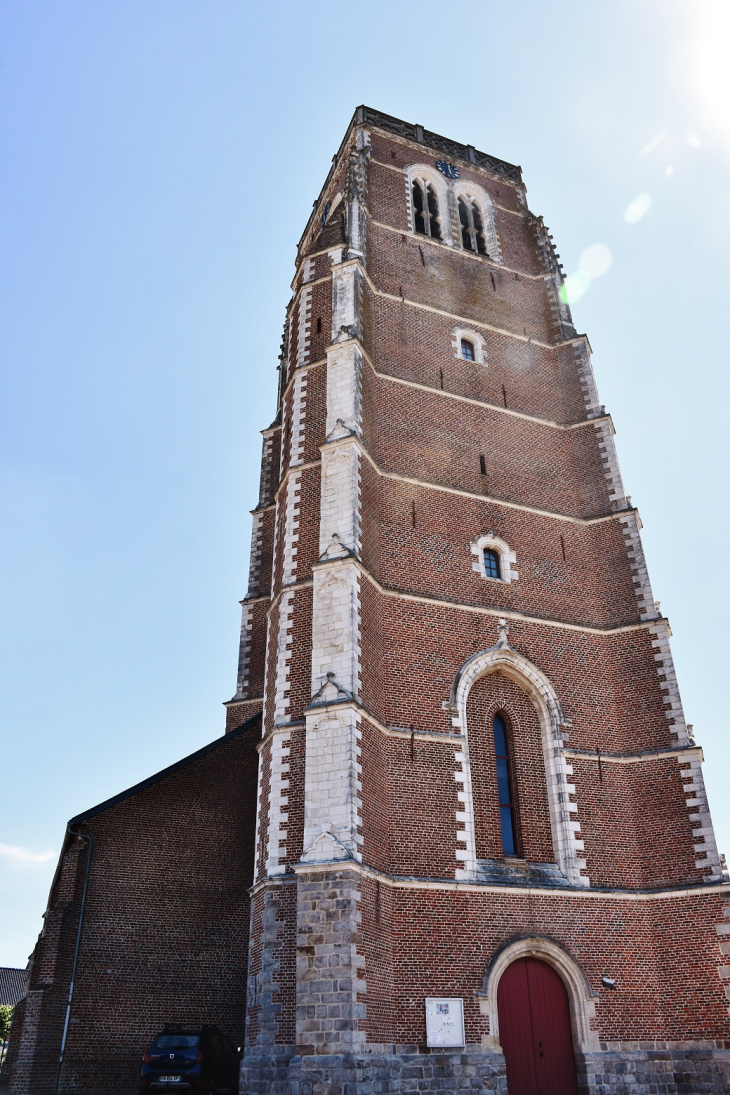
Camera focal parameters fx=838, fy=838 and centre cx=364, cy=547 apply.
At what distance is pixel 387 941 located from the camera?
13023 millimetres

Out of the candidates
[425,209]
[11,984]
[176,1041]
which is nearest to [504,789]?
[176,1041]

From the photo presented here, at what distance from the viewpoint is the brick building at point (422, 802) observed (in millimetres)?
12961

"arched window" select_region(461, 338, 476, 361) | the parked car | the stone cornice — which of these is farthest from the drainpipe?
"arched window" select_region(461, 338, 476, 361)

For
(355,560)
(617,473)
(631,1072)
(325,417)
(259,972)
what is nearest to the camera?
(259,972)

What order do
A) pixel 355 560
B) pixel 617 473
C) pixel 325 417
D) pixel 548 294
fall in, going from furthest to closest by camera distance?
pixel 548 294 < pixel 617 473 < pixel 325 417 < pixel 355 560

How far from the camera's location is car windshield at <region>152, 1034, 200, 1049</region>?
43.4ft

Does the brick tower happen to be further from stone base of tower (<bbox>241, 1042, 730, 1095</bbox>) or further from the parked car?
the parked car

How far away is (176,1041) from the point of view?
1330 centimetres

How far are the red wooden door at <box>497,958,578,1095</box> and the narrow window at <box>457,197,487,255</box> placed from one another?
62.2 ft

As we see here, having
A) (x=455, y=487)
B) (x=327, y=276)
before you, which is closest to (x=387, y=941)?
(x=455, y=487)

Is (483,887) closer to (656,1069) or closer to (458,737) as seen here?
(458,737)

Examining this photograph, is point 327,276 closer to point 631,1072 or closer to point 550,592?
point 550,592

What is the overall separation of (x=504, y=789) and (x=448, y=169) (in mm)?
19439

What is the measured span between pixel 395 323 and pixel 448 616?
26.0 ft
